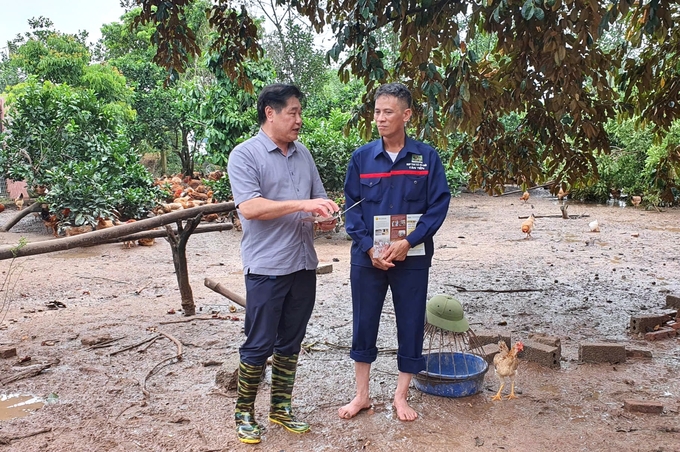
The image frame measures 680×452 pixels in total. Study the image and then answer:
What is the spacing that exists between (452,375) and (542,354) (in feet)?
2.95

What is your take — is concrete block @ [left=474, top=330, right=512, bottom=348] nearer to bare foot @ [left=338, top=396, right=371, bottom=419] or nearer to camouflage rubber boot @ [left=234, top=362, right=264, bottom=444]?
bare foot @ [left=338, top=396, right=371, bottom=419]

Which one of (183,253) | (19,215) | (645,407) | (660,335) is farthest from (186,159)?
(645,407)

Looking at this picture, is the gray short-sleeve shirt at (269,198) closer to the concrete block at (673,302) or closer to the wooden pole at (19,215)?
the concrete block at (673,302)

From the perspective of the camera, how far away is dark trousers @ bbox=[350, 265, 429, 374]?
11.2 ft

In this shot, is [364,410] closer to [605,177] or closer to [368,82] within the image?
[368,82]

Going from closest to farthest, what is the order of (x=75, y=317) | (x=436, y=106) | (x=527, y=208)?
(x=436, y=106), (x=75, y=317), (x=527, y=208)

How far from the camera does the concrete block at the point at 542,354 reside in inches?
171

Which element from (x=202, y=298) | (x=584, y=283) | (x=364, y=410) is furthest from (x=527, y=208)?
(x=364, y=410)

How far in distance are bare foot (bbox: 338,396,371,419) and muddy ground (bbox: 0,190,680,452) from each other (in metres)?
0.04

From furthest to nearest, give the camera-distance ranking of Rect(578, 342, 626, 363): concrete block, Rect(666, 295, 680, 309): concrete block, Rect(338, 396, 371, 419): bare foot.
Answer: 1. Rect(666, 295, 680, 309): concrete block
2. Rect(578, 342, 626, 363): concrete block
3. Rect(338, 396, 371, 419): bare foot

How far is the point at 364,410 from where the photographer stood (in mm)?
3600

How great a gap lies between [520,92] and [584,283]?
3383 mm

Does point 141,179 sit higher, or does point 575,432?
point 141,179

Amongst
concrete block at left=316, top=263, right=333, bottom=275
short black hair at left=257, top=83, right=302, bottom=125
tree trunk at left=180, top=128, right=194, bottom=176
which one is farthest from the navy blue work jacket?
tree trunk at left=180, top=128, right=194, bottom=176
